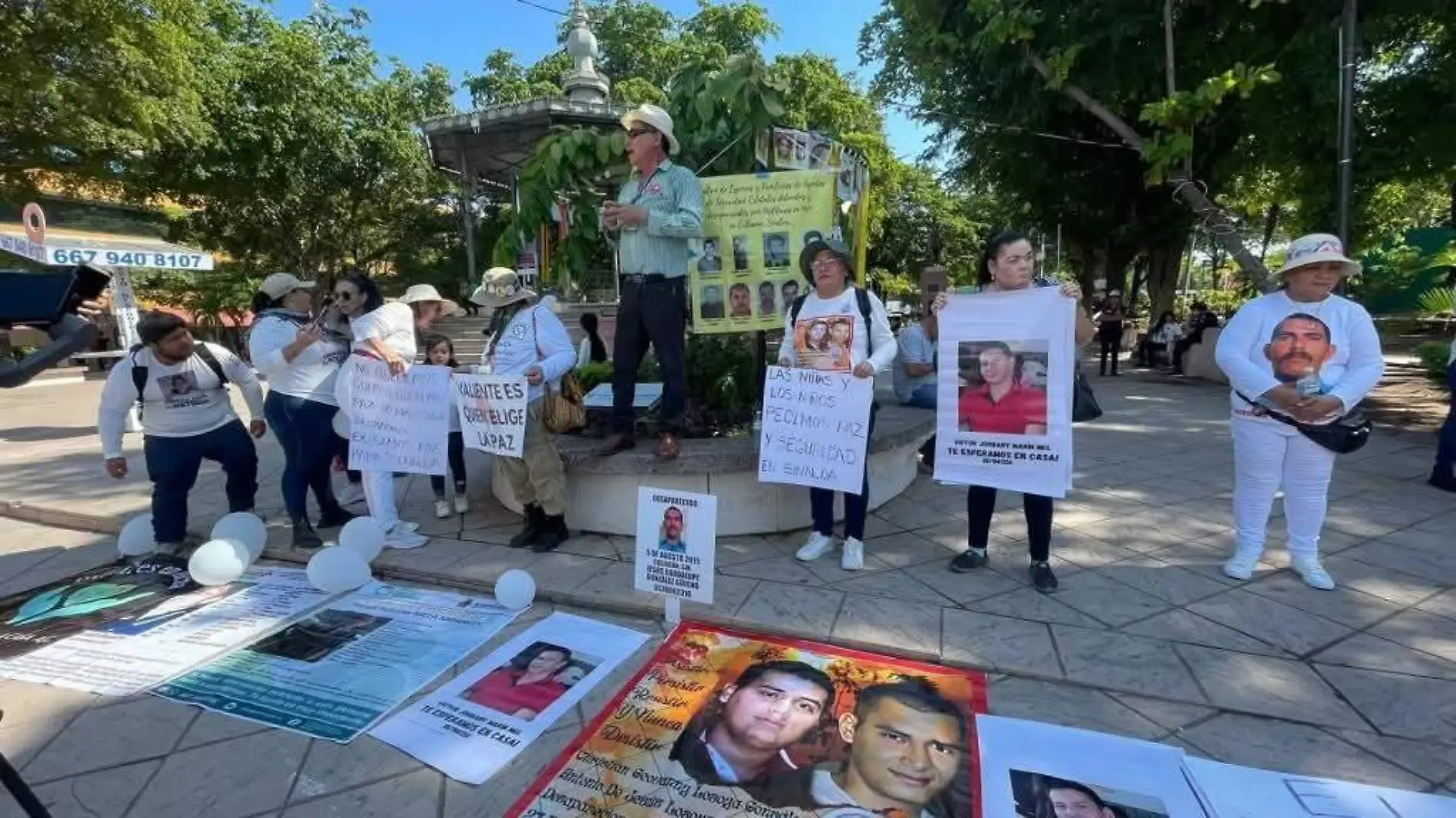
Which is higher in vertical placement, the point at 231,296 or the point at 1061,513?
the point at 231,296

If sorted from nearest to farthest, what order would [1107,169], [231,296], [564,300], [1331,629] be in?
1. [1331,629]
2. [564,300]
3. [1107,169]
4. [231,296]

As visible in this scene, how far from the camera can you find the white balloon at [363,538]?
3.91 meters

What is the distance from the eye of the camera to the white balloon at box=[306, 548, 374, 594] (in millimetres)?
3607

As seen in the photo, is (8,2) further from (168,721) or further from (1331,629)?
(1331,629)

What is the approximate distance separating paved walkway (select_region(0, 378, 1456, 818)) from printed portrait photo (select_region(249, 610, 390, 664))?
445mm

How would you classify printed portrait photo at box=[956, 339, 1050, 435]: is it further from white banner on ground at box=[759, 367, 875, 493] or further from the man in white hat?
the man in white hat

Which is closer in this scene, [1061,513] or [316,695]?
[316,695]

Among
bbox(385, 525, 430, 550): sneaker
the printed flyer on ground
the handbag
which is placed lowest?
the printed flyer on ground

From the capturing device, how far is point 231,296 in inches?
955

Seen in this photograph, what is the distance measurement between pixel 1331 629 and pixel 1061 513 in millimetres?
1775

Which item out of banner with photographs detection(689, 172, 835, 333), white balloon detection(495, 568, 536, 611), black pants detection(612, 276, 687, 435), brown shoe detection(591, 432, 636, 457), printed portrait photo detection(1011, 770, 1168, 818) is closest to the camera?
printed portrait photo detection(1011, 770, 1168, 818)

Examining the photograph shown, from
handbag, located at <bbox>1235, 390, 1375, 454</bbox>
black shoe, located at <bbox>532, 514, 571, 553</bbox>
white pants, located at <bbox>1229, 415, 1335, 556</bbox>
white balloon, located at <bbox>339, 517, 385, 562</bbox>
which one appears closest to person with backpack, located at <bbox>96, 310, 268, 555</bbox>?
white balloon, located at <bbox>339, 517, 385, 562</bbox>

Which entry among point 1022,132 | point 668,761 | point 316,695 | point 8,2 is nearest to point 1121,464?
point 668,761

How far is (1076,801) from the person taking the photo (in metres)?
2.05
